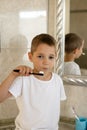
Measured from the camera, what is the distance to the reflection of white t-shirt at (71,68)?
50.3 inches

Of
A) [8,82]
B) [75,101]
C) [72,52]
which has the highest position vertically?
[72,52]

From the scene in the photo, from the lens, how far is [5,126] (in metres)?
1.29

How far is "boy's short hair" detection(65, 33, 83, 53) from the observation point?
1.28 meters

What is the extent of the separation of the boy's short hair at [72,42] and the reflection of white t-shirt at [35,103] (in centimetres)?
22

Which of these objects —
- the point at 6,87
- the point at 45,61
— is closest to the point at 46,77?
the point at 45,61

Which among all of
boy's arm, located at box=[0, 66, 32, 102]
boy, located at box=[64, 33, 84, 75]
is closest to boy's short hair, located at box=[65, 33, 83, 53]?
boy, located at box=[64, 33, 84, 75]

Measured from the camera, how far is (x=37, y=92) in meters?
1.13

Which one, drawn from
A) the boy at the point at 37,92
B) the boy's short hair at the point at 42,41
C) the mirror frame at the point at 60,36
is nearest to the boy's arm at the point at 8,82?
the boy at the point at 37,92

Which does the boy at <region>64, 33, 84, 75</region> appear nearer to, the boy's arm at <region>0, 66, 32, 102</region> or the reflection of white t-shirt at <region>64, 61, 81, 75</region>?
the reflection of white t-shirt at <region>64, 61, 81, 75</region>

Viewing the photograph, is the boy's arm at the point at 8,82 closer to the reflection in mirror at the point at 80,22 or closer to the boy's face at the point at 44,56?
the boy's face at the point at 44,56

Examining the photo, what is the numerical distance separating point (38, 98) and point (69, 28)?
0.35m

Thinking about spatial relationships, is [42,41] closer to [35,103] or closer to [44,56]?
[44,56]

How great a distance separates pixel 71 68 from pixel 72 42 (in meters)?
0.11

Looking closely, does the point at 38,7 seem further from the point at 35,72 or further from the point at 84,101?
the point at 84,101
